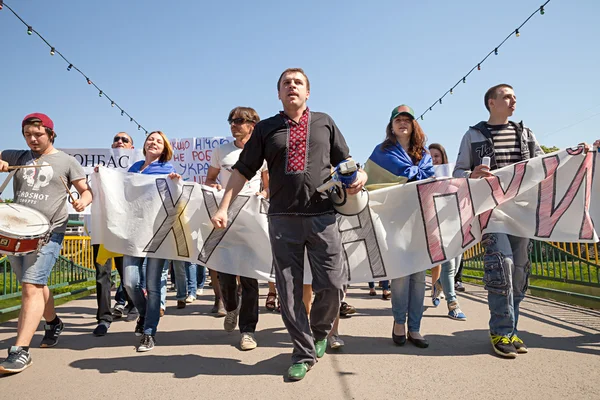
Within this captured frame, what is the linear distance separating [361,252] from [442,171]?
391 centimetres

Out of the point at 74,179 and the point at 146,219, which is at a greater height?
the point at 74,179

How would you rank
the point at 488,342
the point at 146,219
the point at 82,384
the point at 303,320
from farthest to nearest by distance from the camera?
1. the point at 146,219
2. the point at 488,342
3. the point at 303,320
4. the point at 82,384

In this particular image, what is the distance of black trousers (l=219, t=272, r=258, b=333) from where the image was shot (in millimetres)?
3678

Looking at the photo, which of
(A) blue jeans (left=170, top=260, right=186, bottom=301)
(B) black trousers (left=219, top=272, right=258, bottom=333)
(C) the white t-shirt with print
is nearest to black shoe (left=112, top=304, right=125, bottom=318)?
(A) blue jeans (left=170, top=260, right=186, bottom=301)

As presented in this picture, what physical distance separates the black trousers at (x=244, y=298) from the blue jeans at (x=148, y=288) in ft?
2.00

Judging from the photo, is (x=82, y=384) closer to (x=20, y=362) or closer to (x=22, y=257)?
(x=20, y=362)

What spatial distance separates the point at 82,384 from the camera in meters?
2.75

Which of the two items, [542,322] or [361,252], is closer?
[361,252]

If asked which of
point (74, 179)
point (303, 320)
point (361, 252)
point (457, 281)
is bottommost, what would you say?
point (457, 281)

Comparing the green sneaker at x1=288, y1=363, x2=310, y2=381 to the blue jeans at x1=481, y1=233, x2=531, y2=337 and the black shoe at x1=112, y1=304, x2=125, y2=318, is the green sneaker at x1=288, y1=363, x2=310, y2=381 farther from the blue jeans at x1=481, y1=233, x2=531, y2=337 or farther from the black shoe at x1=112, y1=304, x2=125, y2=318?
the black shoe at x1=112, y1=304, x2=125, y2=318

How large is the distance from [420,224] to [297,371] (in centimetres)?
172

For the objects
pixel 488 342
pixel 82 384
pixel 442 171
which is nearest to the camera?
pixel 82 384

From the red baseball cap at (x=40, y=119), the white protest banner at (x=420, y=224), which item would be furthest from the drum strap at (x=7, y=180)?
the white protest banner at (x=420, y=224)

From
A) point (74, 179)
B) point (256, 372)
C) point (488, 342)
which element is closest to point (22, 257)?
point (74, 179)
